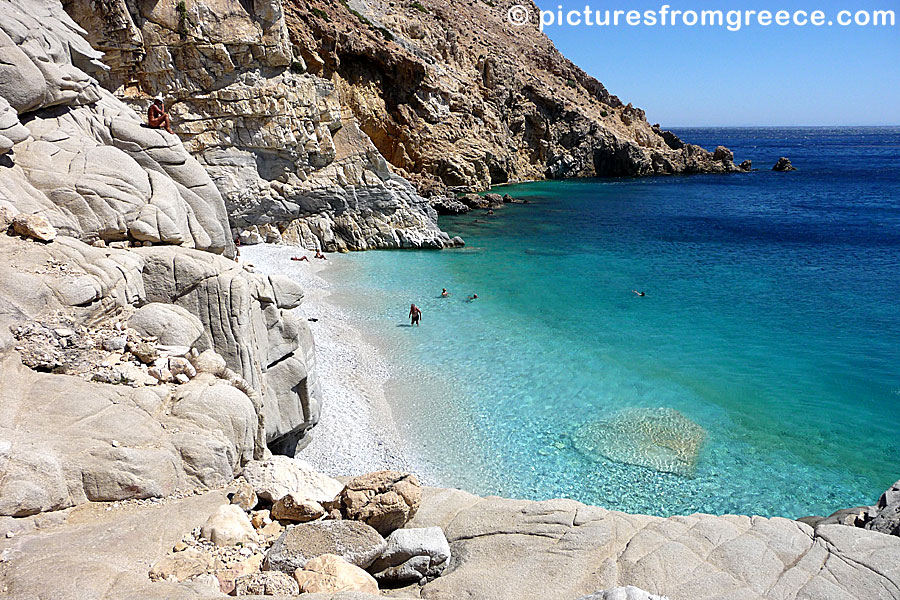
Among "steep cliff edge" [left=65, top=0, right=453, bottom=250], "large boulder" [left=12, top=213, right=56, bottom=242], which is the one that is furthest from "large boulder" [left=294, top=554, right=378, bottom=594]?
"steep cliff edge" [left=65, top=0, right=453, bottom=250]

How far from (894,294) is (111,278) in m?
37.7

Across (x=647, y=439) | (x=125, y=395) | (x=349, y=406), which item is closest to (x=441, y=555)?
(x=125, y=395)

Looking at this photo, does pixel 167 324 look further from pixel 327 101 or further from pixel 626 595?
pixel 327 101

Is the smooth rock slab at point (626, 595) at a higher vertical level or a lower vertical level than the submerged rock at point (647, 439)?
higher

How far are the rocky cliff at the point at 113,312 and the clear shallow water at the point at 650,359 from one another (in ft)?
22.4

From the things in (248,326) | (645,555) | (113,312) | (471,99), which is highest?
(471,99)

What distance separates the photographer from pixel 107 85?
31.2 metres

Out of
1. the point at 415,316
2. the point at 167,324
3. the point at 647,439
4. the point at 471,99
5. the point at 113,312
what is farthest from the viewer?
the point at 471,99

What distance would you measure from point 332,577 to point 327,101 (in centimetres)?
3830

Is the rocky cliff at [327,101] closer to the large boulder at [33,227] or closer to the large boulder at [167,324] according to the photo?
the large boulder at [33,227]

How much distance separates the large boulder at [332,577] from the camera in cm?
615

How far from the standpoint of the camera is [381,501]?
7.56m

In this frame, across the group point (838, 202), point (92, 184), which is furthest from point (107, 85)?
point (838, 202)

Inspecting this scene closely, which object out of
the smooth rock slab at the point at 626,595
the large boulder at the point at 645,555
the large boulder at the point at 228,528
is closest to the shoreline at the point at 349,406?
the large boulder at the point at 645,555
